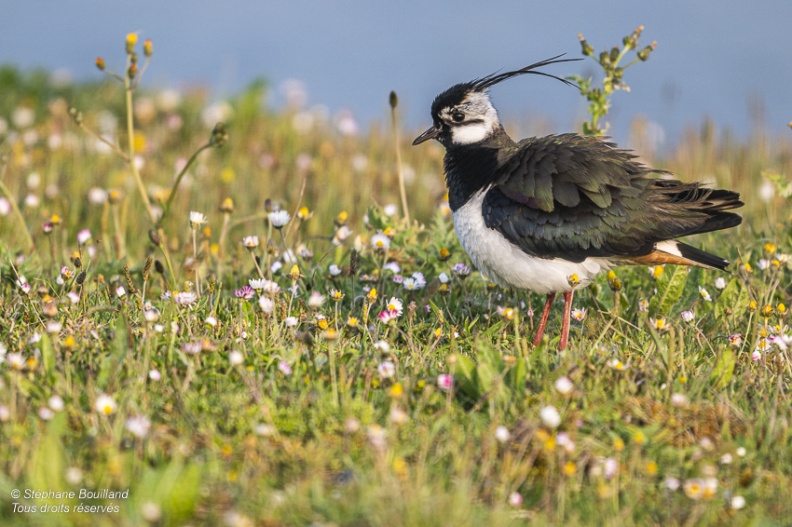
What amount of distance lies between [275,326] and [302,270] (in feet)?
4.66

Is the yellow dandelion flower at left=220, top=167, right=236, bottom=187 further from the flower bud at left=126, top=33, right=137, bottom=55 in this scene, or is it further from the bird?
the bird

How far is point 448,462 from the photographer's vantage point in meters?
3.57

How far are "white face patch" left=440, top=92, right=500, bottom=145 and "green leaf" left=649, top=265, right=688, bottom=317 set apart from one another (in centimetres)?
140

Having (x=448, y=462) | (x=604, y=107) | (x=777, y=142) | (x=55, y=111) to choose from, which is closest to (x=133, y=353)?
(x=448, y=462)

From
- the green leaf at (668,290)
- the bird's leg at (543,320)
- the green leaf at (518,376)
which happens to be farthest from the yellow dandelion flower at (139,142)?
the green leaf at (518,376)

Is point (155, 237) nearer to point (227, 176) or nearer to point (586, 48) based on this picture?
point (586, 48)

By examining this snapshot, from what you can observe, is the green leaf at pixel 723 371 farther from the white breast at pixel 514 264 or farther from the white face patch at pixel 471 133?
the white face patch at pixel 471 133

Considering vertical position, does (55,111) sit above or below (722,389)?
above

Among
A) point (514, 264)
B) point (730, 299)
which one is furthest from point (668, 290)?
point (514, 264)

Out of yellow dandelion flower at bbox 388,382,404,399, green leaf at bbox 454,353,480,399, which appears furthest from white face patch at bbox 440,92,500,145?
yellow dandelion flower at bbox 388,382,404,399

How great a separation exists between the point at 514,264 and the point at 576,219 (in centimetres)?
42

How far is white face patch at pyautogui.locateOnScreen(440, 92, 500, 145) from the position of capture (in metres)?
5.78

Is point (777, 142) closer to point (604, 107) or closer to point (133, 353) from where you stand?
point (604, 107)

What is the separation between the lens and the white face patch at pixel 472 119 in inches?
227
